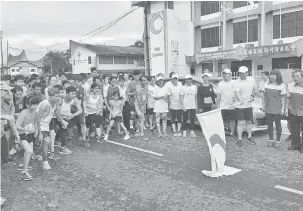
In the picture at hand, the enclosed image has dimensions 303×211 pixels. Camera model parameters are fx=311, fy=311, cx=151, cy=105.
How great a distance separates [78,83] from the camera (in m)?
9.12

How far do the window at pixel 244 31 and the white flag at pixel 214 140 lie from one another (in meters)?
21.1

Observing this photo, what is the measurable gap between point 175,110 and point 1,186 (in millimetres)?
4912

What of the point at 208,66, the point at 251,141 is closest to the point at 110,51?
the point at 208,66

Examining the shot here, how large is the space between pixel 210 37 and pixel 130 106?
20738mm

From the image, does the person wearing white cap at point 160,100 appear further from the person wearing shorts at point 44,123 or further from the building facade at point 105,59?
the building facade at point 105,59

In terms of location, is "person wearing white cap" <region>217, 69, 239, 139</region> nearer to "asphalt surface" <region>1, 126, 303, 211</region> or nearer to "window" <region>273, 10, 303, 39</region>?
"asphalt surface" <region>1, 126, 303, 211</region>

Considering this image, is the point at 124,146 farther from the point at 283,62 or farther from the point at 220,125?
the point at 283,62

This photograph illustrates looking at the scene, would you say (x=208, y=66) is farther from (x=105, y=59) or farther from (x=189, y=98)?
(x=189, y=98)

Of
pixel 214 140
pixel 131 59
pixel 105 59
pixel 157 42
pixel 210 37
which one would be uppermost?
pixel 210 37

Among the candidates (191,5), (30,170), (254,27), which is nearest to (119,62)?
(191,5)

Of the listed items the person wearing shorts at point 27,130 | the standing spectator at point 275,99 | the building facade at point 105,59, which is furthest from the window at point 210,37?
the person wearing shorts at point 27,130

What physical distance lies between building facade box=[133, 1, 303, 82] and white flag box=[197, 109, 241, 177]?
16643 mm

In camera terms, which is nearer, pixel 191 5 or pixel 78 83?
pixel 78 83

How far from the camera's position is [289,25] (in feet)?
72.8
